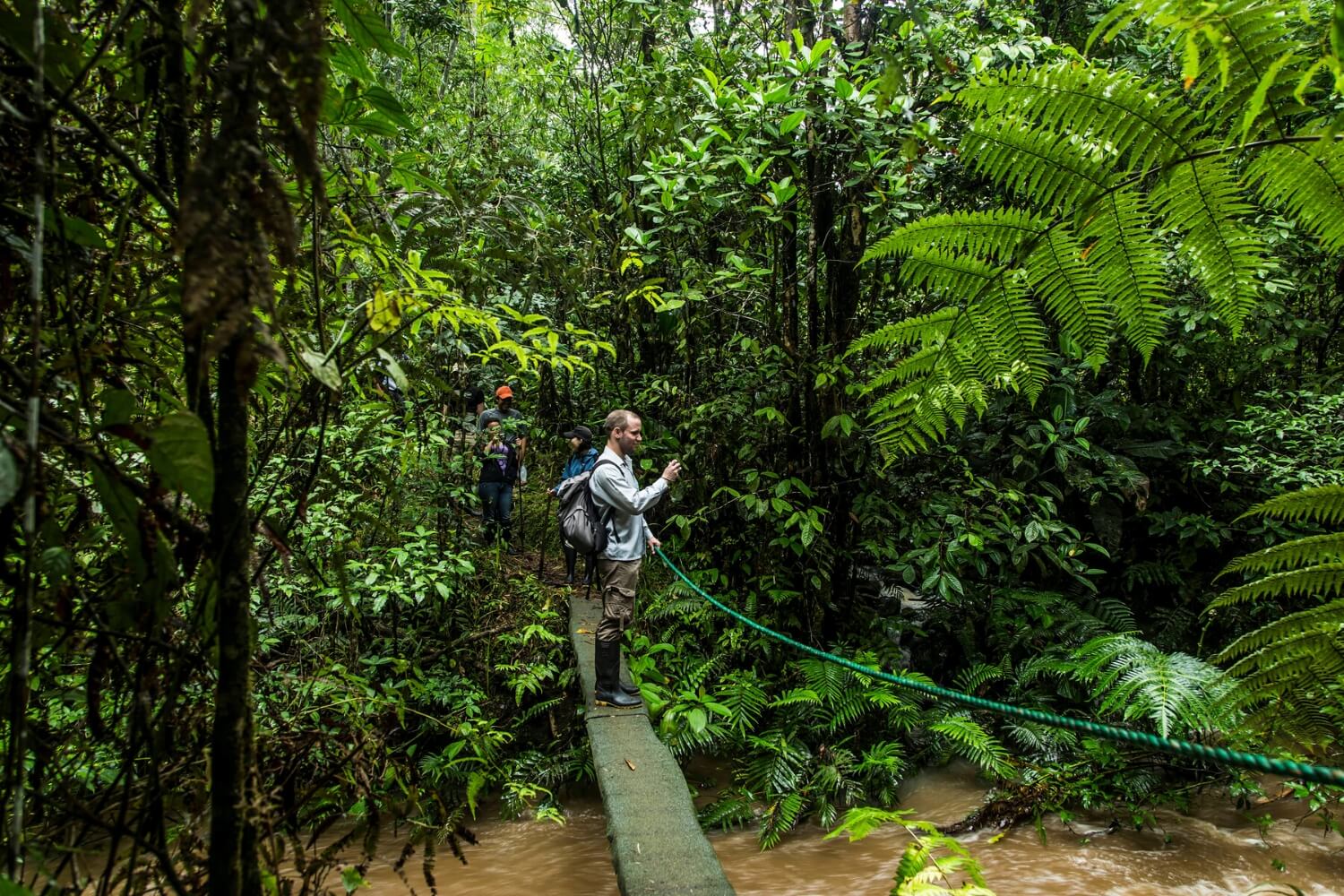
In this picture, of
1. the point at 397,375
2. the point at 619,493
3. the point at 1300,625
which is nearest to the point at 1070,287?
the point at 1300,625

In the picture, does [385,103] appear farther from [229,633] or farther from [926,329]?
[926,329]

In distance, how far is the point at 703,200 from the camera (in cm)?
539

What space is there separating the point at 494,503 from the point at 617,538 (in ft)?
10.4

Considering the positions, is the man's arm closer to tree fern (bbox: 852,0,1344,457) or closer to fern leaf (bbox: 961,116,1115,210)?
tree fern (bbox: 852,0,1344,457)

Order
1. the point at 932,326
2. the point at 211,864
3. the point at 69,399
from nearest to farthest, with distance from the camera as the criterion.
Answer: the point at 211,864, the point at 69,399, the point at 932,326

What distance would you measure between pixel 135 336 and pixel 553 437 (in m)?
6.58

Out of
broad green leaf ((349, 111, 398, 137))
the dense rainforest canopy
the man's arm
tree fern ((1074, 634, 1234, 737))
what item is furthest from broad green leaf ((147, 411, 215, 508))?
tree fern ((1074, 634, 1234, 737))

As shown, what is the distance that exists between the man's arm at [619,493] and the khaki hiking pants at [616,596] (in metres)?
0.39

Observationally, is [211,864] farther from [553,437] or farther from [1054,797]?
[553,437]

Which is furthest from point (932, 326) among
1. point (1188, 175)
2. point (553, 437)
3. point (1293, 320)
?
point (553, 437)

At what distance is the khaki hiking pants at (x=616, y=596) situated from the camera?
4.65m

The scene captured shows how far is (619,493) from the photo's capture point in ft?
14.7

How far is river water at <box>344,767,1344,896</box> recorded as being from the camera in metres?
3.95

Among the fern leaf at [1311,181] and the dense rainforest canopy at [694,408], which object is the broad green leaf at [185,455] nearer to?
the dense rainforest canopy at [694,408]
